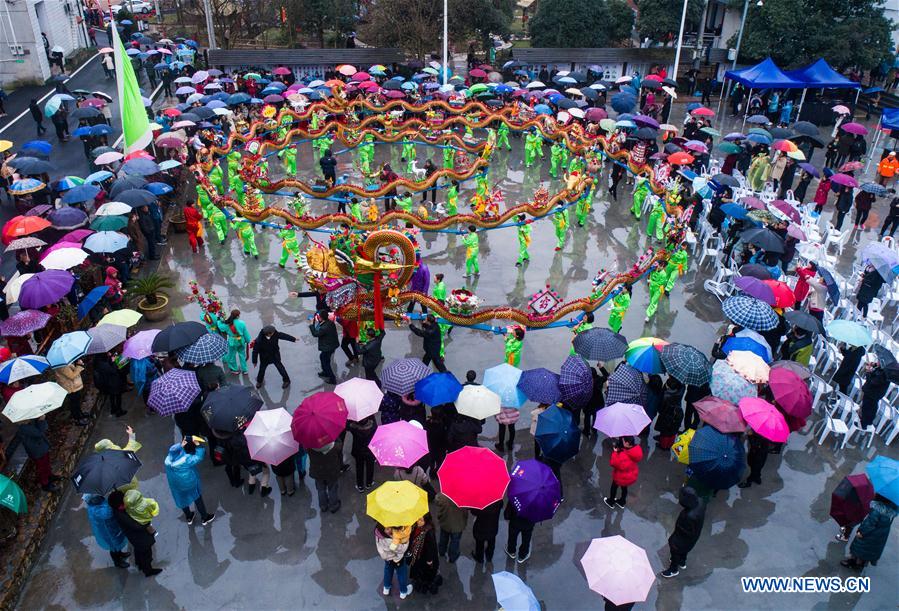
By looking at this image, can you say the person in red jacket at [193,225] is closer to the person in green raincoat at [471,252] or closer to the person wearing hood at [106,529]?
the person in green raincoat at [471,252]

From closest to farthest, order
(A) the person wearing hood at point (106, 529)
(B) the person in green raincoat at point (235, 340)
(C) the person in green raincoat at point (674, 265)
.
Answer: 1. (A) the person wearing hood at point (106, 529)
2. (B) the person in green raincoat at point (235, 340)
3. (C) the person in green raincoat at point (674, 265)

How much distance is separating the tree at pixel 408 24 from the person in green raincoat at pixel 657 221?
63.9ft

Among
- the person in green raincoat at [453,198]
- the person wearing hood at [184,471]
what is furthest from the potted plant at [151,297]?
the person in green raincoat at [453,198]

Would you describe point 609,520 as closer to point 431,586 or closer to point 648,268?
point 431,586

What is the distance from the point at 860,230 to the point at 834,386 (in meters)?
8.07

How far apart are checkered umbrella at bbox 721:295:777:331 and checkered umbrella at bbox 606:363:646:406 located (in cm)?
228

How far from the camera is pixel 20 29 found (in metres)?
27.7

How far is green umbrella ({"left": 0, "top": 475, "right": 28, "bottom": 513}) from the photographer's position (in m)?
6.74

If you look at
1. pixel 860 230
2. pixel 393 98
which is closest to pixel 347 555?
pixel 860 230

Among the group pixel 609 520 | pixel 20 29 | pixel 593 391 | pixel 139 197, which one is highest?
pixel 20 29

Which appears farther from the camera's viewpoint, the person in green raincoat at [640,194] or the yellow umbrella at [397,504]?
the person in green raincoat at [640,194]

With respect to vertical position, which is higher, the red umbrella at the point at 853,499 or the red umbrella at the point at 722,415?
the red umbrella at the point at 722,415

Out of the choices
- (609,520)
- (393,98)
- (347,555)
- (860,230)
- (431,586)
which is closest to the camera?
(431,586)

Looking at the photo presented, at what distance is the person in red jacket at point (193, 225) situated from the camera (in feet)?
47.9
